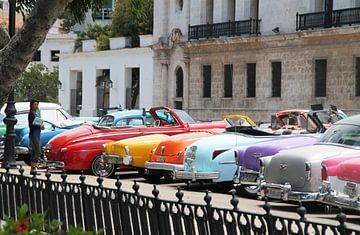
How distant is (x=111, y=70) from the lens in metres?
52.5

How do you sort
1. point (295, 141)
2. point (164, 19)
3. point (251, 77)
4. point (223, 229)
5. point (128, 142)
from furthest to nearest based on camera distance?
point (164, 19)
point (251, 77)
point (128, 142)
point (295, 141)
point (223, 229)

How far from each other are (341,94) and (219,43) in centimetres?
907

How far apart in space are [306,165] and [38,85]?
56.8 meters

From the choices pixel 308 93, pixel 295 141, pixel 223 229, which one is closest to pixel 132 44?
pixel 308 93

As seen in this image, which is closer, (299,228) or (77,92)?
(299,228)

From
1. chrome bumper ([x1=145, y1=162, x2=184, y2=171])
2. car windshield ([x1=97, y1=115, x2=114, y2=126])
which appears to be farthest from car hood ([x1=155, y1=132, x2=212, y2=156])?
car windshield ([x1=97, y1=115, x2=114, y2=126])

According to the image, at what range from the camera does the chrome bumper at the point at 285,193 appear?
1283 centimetres

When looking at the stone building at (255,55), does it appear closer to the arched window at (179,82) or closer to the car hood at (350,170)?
the arched window at (179,82)

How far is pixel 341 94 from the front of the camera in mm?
35906

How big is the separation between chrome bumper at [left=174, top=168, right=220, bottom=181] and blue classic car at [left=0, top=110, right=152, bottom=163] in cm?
510

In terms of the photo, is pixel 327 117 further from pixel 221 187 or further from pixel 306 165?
pixel 306 165

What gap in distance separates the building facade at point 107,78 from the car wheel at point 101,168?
28464 mm

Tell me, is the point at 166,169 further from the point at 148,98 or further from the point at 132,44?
the point at 132,44

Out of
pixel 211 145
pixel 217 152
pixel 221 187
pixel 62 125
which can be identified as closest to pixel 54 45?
pixel 62 125
